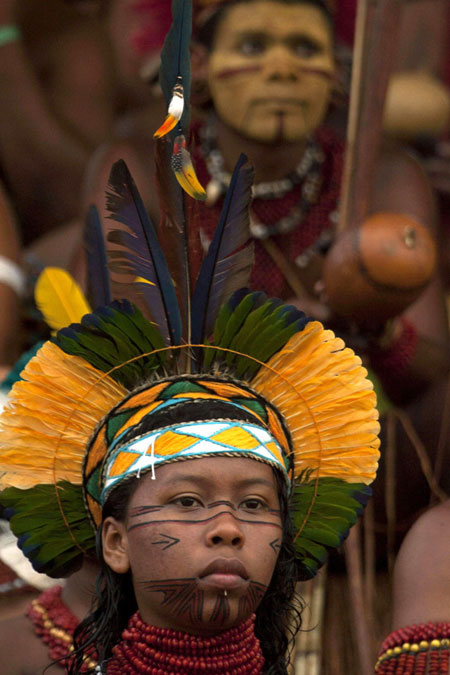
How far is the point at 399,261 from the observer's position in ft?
9.73

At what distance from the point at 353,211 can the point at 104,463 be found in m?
1.27

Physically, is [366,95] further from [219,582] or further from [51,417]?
[219,582]

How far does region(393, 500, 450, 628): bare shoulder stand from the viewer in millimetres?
2449

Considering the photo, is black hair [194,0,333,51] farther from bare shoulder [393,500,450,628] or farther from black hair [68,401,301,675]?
black hair [68,401,301,675]

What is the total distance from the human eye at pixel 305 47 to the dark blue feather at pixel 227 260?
1.43 m

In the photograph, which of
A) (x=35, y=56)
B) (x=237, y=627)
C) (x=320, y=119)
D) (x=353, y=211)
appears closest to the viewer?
(x=237, y=627)

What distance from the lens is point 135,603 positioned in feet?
7.38

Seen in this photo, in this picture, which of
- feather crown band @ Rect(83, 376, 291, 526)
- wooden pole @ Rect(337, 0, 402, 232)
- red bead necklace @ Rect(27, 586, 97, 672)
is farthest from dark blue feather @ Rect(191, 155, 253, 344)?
wooden pole @ Rect(337, 0, 402, 232)

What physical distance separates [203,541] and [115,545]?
222 millimetres

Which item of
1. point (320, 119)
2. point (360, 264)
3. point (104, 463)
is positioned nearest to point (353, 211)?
point (360, 264)

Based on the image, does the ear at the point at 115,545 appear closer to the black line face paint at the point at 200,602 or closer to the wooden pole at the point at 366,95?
the black line face paint at the point at 200,602

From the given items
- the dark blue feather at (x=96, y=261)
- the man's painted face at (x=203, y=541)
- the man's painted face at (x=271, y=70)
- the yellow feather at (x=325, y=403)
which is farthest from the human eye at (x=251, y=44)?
the man's painted face at (x=203, y=541)

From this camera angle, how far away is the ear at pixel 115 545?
7.13 feet

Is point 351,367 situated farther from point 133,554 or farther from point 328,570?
point 328,570
